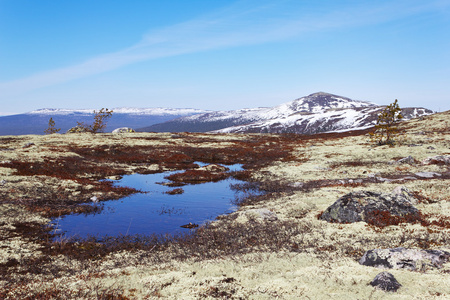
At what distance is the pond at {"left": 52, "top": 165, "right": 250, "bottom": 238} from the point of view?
18.3 m

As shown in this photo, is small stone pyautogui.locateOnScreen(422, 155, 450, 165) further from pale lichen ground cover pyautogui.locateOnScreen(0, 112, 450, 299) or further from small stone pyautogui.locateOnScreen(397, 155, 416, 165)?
pale lichen ground cover pyautogui.locateOnScreen(0, 112, 450, 299)

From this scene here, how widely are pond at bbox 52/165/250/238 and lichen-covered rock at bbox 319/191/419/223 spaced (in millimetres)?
8906

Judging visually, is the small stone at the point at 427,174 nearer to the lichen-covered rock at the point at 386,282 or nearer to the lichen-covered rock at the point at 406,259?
the lichen-covered rock at the point at 406,259

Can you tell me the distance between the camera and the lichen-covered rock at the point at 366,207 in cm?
1672

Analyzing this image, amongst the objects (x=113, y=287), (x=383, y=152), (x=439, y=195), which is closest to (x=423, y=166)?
(x=383, y=152)

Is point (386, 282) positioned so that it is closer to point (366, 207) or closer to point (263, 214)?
point (366, 207)

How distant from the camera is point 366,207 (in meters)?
17.1

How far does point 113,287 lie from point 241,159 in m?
44.1

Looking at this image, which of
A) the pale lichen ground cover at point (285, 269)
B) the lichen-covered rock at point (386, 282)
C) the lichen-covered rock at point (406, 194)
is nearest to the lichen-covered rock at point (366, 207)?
the lichen-covered rock at point (406, 194)

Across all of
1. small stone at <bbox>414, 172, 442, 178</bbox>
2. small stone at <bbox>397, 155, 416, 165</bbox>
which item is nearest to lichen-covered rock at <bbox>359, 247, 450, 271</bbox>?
small stone at <bbox>414, 172, 442, 178</bbox>

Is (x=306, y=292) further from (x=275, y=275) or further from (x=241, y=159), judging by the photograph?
(x=241, y=159)

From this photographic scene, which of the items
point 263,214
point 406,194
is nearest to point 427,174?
point 406,194

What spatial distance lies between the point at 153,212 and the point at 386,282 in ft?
57.9

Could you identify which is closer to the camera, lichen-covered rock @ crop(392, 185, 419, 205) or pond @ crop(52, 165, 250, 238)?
pond @ crop(52, 165, 250, 238)
